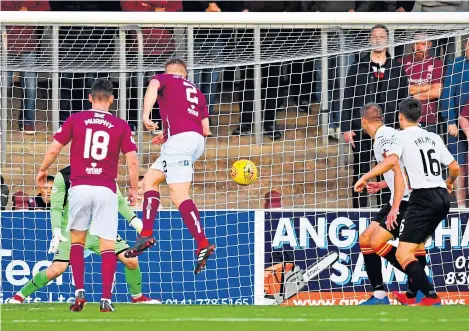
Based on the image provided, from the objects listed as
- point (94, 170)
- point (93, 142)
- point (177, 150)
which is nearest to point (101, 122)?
point (93, 142)

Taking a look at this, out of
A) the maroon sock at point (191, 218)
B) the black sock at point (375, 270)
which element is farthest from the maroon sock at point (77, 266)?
the black sock at point (375, 270)

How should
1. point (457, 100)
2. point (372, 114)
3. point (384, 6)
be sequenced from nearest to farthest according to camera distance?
point (372, 114) < point (457, 100) < point (384, 6)

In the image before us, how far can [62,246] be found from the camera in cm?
1216

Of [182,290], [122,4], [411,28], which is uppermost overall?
[122,4]

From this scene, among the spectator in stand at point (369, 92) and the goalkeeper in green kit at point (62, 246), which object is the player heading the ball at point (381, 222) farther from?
the goalkeeper in green kit at point (62, 246)

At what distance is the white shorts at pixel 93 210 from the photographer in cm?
1050

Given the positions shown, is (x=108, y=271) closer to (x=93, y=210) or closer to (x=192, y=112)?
(x=93, y=210)

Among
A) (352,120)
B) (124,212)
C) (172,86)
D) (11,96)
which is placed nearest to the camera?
(172,86)

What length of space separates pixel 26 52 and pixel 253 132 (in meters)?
2.80

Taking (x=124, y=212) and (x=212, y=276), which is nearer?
(x=124, y=212)

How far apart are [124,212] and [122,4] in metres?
3.95

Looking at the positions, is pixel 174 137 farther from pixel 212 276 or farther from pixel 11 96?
pixel 11 96

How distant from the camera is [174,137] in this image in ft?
38.4

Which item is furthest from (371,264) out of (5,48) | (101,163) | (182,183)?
(5,48)
